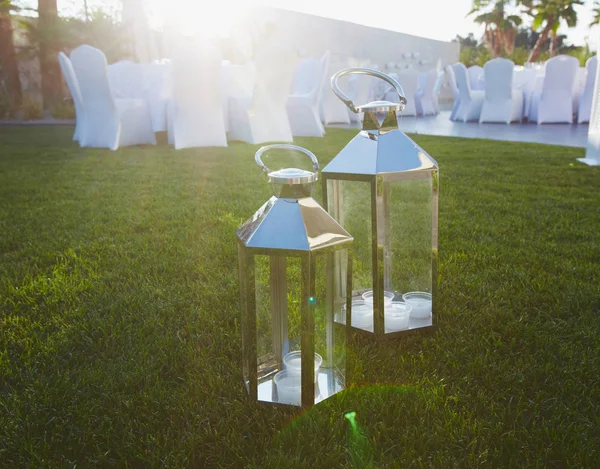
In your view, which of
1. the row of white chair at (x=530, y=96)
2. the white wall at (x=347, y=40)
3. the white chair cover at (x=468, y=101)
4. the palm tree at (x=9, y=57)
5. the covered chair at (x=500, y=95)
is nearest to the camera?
the row of white chair at (x=530, y=96)

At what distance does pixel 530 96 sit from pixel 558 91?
1261 millimetres

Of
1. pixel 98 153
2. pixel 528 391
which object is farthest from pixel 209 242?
pixel 98 153

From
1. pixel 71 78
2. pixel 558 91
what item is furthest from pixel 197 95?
pixel 558 91

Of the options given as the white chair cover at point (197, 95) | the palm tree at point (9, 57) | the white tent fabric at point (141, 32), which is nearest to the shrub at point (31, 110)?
the palm tree at point (9, 57)

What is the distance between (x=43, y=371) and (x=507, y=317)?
121cm

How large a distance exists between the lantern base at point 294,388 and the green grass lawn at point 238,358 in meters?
0.02

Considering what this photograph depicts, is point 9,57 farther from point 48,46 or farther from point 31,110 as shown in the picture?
point 31,110

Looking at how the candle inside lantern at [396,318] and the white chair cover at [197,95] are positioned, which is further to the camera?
the white chair cover at [197,95]

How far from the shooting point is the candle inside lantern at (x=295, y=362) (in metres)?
1.08

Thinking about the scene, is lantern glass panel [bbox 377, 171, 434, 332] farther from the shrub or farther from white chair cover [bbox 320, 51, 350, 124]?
the shrub

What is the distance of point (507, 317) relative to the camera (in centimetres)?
146

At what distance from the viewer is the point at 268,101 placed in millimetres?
5930

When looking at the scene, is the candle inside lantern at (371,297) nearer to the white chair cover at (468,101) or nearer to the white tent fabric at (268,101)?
the white tent fabric at (268,101)

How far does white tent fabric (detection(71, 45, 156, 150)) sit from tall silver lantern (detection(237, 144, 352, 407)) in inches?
190
